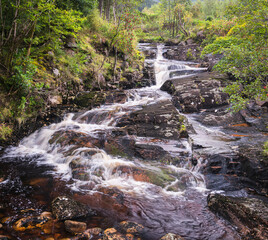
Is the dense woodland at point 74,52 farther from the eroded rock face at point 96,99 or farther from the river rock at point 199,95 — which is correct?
the river rock at point 199,95

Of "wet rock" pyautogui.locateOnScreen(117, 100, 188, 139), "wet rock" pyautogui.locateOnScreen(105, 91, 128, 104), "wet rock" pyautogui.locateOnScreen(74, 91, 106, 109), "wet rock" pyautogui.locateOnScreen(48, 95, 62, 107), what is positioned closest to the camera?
"wet rock" pyautogui.locateOnScreen(117, 100, 188, 139)

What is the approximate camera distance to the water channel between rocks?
4270 mm

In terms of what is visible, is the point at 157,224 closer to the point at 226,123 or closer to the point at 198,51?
the point at 226,123

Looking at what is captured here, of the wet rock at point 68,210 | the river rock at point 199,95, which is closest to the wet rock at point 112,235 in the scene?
the wet rock at point 68,210

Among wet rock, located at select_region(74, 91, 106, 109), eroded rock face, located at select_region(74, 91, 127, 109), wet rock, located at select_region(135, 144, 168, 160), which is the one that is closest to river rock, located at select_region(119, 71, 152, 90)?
eroded rock face, located at select_region(74, 91, 127, 109)

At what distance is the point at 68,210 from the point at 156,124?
5.75 meters

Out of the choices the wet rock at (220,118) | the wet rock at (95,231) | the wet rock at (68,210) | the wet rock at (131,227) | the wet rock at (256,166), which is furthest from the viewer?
the wet rock at (220,118)

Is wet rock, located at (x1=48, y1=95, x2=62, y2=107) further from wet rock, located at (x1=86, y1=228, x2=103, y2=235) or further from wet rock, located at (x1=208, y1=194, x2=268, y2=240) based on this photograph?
wet rock, located at (x1=208, y1=194, x2=268, y2=240)

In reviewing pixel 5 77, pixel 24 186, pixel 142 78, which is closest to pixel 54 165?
pixel 24 186

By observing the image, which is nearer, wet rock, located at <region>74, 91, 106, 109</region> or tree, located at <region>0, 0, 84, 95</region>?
tree, located at <region>0, 0, 84, 95</region>

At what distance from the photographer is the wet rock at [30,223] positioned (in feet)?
11.3

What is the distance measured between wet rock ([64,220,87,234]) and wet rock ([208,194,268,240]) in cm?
328

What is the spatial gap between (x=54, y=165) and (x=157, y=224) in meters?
4.25

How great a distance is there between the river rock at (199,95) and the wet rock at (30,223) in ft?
32.6
